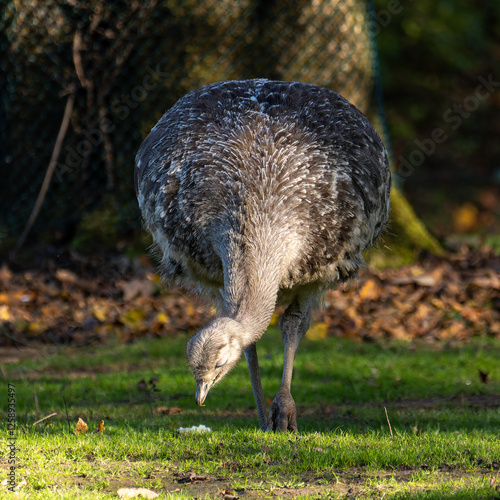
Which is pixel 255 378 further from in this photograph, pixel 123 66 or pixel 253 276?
pixel 123 66

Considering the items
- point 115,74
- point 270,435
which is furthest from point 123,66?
point 270,435

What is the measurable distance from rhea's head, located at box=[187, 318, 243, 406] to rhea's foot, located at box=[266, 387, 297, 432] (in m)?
0.90

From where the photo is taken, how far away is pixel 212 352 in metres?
4.71

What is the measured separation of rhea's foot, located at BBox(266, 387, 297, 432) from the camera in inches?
220

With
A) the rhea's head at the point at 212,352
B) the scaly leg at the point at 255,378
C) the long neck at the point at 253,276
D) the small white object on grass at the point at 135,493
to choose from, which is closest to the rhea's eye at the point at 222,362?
the rhea's head at the point at 212,352

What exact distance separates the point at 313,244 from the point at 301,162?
57cm

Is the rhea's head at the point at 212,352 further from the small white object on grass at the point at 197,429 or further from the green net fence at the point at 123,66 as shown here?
the green net fence at the point at 123,66

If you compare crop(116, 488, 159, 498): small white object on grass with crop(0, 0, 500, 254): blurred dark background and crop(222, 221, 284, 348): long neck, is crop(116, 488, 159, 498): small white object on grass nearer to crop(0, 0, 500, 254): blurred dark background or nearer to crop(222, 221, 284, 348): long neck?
crop(222, 221, 284, 348): long neck

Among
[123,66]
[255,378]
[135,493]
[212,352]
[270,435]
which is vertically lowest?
[135,493]

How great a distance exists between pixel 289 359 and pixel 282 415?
19.3 inches

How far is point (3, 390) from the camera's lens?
6.94 meters

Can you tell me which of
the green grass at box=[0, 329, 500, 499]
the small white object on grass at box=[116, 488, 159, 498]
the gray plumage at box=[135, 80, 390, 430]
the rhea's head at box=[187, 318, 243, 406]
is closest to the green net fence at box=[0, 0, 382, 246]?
the green grass at box=[0, 329, 500, 499]

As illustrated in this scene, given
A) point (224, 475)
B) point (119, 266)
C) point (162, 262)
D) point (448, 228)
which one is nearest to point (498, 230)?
point (448, 228)
